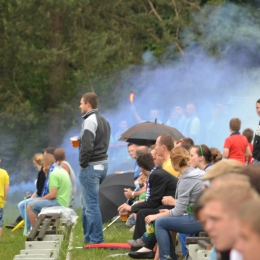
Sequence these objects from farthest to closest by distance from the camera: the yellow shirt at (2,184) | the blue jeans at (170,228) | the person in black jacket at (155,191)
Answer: the yellow shirt at (2,184)
the person in black jacket at (155,191)
the blue jeans at (170,228)

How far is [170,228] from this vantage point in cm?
771

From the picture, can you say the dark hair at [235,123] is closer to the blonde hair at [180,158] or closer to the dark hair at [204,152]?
the dark hair at [204,152]

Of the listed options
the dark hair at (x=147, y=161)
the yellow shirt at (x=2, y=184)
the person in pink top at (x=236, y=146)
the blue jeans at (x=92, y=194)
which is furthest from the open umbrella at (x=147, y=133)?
the dark hair at (x=147, y=161)

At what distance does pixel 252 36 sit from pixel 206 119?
3.45 meters

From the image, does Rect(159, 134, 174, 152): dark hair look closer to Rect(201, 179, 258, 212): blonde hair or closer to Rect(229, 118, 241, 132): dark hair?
Rect(229, 118, 241, 132): dark hair

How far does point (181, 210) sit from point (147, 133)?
19.5 feet

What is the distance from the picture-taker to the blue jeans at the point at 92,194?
10.2 meters

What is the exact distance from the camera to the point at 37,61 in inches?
919

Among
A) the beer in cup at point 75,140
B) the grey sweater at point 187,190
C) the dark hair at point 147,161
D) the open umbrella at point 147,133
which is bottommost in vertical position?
the grey sweater at point 187,190

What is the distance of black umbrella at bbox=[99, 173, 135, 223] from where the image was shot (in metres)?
13.5

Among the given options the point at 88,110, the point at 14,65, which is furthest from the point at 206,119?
the point at 88,110

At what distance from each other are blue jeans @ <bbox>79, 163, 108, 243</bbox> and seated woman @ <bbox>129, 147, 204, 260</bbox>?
2361mm

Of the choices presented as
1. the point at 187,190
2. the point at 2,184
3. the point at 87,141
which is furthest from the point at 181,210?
the point at 2,184

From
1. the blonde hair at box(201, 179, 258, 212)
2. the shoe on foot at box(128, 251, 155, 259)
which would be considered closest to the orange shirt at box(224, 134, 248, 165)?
the shoe on foot at box(128, 251, 155, 259)
